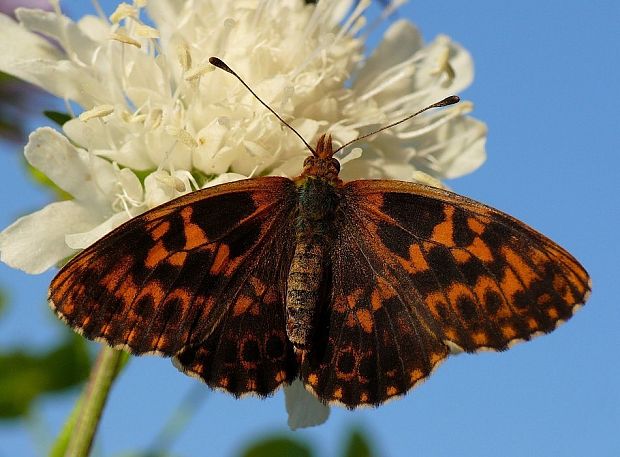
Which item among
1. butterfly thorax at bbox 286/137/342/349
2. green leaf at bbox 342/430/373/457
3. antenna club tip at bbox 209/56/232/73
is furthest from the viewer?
green leaf at bbox 342/430/373/457

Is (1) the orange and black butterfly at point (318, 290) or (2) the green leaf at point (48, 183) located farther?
(2) the green leaf at point (48, 183)

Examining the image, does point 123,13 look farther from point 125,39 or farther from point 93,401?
point 93,401

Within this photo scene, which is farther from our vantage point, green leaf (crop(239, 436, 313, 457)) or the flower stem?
green leaf (crop(239, 436, 313, 457))

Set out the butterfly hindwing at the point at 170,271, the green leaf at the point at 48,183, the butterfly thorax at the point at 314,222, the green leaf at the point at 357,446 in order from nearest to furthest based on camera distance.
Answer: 1. the butterfly hindwing at the point at 170,271
2. the butterfly thorax at the point at 314,222
3. the green leaf at the point at 48,183
4. the green leaf at the point at 357,446

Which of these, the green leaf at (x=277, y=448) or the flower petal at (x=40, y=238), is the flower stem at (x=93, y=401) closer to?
the flower petal at (x=40, y=238)

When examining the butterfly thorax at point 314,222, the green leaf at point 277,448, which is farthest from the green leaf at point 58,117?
the green leaf at point 277,448

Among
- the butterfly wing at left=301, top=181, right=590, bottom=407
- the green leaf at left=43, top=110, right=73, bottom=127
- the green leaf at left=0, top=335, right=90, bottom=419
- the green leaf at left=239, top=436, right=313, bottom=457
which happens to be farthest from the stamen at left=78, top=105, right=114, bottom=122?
the green leaf at left=239, top=436, right=313, bottom=457

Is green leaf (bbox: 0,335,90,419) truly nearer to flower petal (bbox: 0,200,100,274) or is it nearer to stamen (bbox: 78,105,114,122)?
flower petal (bbox: 0,200,100,274)
